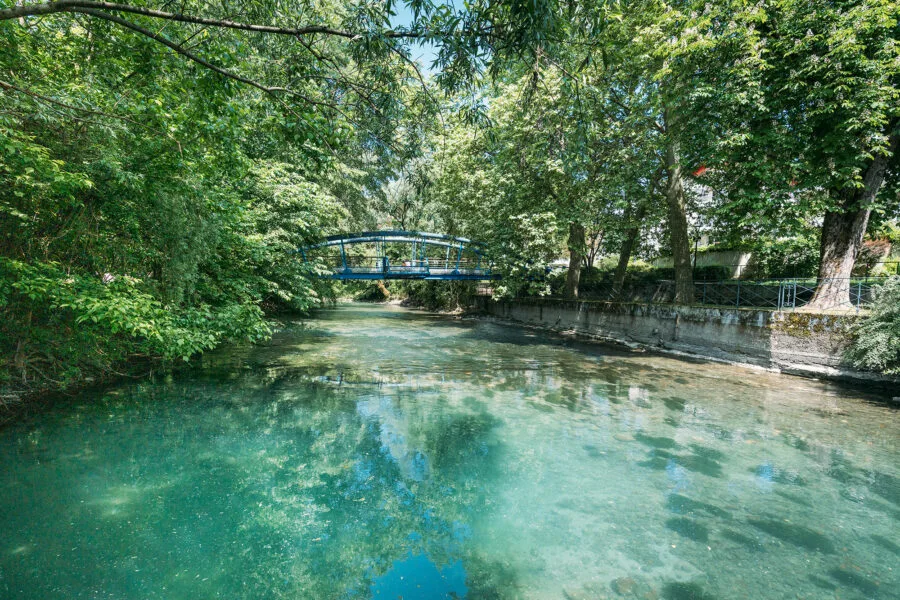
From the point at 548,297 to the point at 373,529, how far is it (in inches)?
825

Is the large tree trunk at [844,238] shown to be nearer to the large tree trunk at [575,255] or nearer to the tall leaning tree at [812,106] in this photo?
the tall leaning tree at [812,106]

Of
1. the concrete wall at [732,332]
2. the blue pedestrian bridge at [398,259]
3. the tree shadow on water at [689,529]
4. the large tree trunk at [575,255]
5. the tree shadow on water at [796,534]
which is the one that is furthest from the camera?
the blue pedestrian bridge at [398,259]

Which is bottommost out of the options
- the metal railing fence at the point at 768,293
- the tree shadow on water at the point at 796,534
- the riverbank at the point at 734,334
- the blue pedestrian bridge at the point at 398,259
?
the tree shadow on water at the point at 796,534

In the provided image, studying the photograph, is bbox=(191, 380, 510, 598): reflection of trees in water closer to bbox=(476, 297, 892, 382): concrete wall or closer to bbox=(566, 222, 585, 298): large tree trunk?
bbox=(476, 297, 892, 382): concrete wall

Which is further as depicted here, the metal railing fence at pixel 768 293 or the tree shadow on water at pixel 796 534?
the metal railing fence at pixel 768 293

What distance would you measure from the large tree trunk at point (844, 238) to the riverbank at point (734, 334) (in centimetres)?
112

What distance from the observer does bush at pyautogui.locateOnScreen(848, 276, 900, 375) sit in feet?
27.4

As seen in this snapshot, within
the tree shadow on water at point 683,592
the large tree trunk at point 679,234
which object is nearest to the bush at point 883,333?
the large tree trunk at point 679,234

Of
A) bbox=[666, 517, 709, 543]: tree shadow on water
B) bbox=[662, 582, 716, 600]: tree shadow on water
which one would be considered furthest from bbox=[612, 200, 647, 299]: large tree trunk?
bbox=[662, 582, 716, 600]: tree shadow on water

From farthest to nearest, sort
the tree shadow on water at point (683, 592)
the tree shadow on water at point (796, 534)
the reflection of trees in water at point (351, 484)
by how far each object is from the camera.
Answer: the tree shadow on water at point (796, 534) < the reflection of trees in water at point (351, 484) < the tree shadow on water at point (683, 592)

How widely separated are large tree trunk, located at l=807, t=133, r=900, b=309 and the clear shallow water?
368 cm

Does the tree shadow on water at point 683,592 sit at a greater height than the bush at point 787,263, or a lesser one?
lesser

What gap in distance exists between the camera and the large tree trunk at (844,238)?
1050cm

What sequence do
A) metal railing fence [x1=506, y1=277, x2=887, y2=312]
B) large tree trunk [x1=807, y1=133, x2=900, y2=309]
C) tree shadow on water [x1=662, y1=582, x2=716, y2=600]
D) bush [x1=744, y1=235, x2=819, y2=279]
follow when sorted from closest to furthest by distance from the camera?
1. tree shadow on water [x1=662, y1=582, x2=716, y2=600]
2. large tree trunk [x1=807, y1=133, x2=900, y2=309]
3. metal railing fence [x1=506, y1=277, x2=887, y2=312]
4. bush [x1=744, y1=235, x2=819, y2=279]
